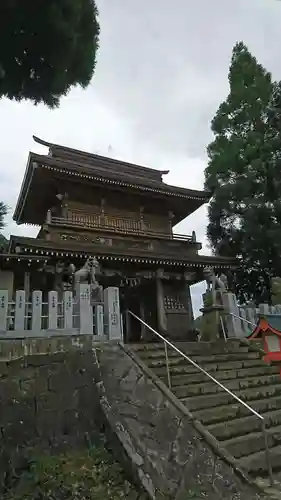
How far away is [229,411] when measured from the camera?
18.1 feet

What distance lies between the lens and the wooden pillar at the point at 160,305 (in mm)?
12556

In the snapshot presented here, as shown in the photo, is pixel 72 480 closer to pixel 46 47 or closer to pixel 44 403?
pixel 44 403

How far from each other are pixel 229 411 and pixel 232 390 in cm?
86

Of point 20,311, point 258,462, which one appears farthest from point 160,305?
point 258,462

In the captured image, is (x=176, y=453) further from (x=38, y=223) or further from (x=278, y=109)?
(x=278, y=109)

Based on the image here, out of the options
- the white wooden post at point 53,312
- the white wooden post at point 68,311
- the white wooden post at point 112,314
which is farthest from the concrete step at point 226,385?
the white wooden post at point 53,312

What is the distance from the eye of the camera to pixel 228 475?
4.04 metres

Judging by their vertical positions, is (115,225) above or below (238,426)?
above

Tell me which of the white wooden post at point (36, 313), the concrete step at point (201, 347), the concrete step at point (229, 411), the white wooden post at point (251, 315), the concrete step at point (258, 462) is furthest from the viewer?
the white wooden post at point (251, 315)

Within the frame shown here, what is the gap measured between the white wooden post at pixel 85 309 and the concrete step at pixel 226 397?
2.10 m

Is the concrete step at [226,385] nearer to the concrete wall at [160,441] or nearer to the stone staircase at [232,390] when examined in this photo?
the stone staircase at [232,390]

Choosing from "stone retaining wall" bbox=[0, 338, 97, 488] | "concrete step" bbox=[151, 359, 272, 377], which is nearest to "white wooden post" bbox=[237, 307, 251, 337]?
"concrete step" bbox=[151, 359, 272, 377]

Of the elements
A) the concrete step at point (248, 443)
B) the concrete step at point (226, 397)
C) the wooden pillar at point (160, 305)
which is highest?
the wooden pillar at point (160, 305)

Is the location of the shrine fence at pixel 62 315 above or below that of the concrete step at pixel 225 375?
above
